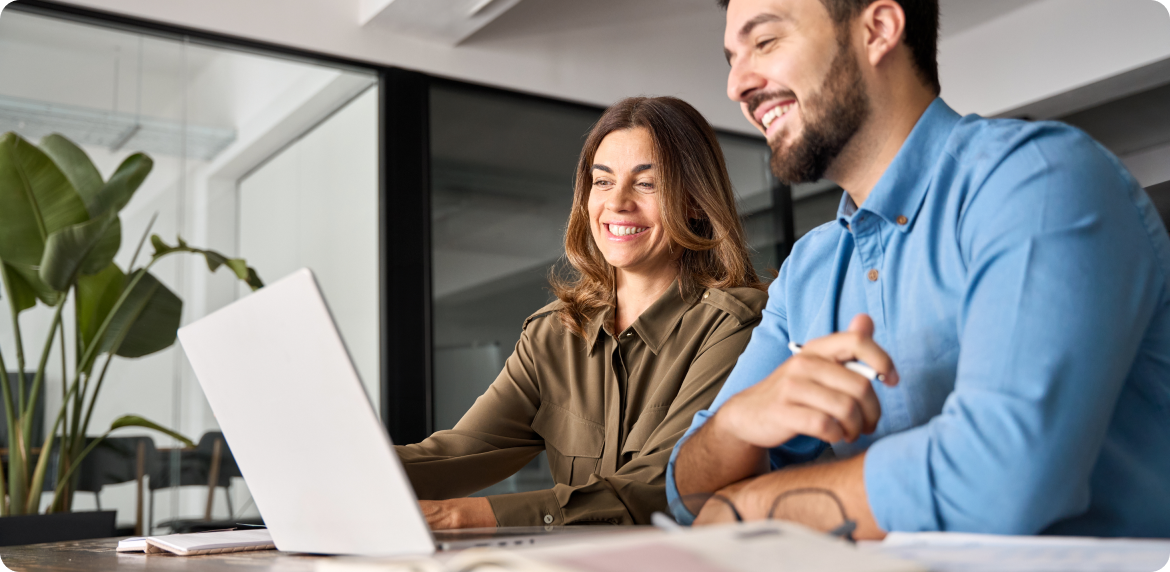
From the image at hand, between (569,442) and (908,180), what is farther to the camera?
(569,442)

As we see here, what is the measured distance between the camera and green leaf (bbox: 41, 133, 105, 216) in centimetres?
290

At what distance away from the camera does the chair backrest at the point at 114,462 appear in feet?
9.76

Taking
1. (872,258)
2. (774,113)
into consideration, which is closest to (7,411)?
(774,113)

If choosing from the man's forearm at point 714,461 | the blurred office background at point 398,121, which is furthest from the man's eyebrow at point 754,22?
the blurred office background at point 398,121

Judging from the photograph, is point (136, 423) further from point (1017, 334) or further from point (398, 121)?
point (1017, 334)

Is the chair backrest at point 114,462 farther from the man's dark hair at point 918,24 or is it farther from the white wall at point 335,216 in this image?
the man's dark hair at point 918,24

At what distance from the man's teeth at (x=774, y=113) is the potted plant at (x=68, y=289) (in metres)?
2.25

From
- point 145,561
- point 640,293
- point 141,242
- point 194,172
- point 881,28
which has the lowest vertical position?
point 145,561

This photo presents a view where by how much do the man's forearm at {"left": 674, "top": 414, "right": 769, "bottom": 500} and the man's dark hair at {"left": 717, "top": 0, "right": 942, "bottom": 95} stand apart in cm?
50

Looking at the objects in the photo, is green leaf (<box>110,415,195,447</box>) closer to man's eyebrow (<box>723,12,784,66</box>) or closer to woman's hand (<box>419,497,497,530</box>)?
woman's hand (<box>419,497,497,530</box>)

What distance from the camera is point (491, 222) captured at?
3943 millimetres

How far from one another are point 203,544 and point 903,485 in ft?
2.49

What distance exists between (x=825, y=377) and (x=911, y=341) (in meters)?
0.19

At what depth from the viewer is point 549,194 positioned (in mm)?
4117
